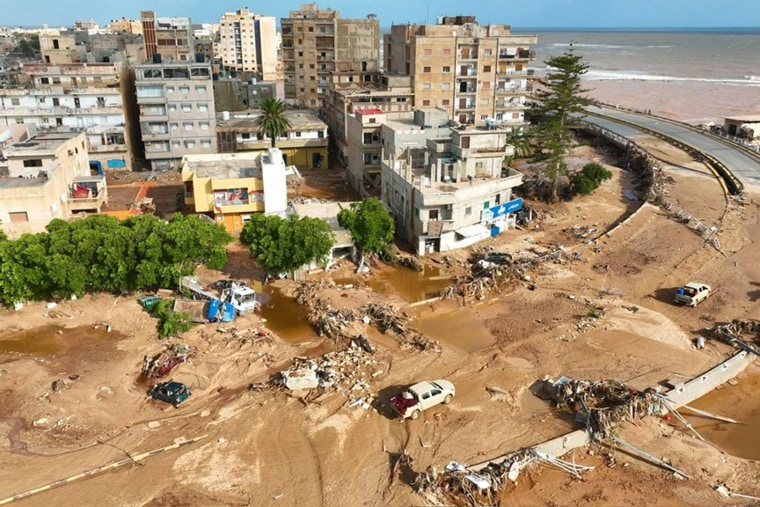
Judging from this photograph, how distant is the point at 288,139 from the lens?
6381 centimetres

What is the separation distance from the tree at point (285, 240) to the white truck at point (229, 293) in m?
2.37

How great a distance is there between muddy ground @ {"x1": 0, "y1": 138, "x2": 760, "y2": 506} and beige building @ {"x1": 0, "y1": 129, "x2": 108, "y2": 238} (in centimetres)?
750

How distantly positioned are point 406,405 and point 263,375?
7.35 meters

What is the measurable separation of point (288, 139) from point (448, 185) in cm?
2627

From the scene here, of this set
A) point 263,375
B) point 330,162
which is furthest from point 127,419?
point 330,162

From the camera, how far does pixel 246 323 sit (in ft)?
106

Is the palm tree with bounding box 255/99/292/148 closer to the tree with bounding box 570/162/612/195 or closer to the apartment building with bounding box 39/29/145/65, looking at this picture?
the apartment building with bounding box 39/29/145/65

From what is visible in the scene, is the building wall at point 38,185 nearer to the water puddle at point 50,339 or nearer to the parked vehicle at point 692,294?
the water puddle at point 50,339

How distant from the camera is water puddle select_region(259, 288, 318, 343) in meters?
31.8

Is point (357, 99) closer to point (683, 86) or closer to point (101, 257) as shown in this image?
point (101, 257)

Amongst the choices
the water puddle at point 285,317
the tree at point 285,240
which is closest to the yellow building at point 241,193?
the tree at point 285,240

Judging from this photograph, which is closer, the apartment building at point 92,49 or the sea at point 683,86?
the apartment building at point 92,49

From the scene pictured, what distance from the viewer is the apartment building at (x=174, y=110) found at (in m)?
57.5

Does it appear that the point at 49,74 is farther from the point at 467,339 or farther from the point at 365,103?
the point at 467,339
